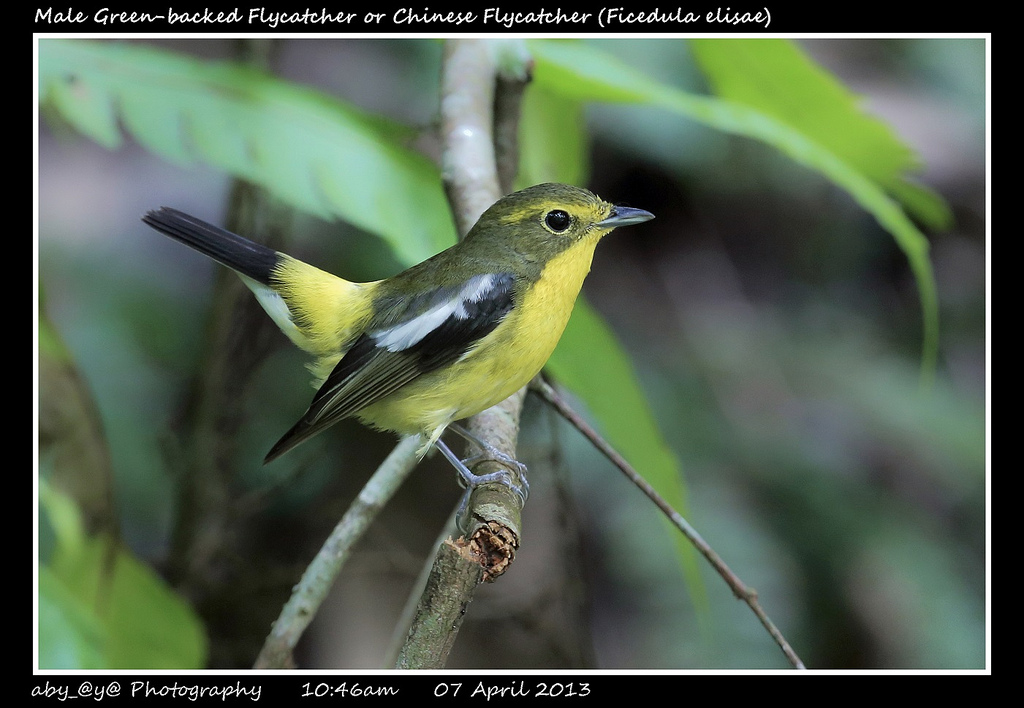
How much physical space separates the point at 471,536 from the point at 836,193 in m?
2.79

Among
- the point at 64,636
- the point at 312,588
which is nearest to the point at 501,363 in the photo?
the point at 312,588

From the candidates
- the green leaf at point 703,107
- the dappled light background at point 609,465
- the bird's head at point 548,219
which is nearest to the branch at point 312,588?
the bird's head at point 548,219

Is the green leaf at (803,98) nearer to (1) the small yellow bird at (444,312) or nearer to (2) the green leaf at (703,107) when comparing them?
(2) the green leaf at (703,107)

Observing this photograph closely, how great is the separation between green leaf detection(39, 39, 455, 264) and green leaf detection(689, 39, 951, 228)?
0.86 metres

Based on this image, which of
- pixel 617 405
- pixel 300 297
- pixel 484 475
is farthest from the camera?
pixel 300 297

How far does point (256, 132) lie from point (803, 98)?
149 cm

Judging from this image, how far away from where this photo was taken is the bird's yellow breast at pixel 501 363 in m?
1.88

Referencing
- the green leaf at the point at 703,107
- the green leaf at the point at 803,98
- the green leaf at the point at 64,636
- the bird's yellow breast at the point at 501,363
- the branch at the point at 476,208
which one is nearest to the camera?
the branch at the point at 476,208

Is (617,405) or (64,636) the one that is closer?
(64,636)

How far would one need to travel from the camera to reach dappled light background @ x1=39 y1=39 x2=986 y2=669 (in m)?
2.73

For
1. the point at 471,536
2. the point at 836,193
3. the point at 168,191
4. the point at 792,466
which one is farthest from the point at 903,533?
the point at 168,191

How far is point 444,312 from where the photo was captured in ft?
6.44

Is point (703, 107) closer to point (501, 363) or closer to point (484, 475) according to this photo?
point (501, 363)

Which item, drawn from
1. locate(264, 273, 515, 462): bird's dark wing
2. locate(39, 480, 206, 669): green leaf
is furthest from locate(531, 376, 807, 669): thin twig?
locate(39, 480, 206, 669): green leaf
